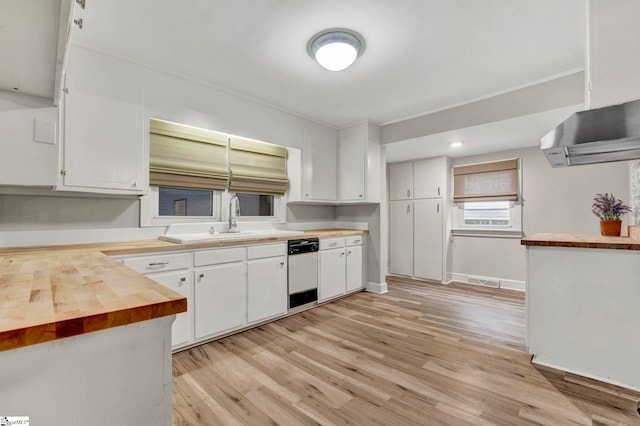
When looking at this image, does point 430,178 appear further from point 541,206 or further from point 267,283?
point 267,283

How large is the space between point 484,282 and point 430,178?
1.87 meters

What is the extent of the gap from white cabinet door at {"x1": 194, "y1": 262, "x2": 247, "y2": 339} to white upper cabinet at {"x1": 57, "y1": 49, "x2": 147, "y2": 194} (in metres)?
0.97

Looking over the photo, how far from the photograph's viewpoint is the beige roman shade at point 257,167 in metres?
3.29

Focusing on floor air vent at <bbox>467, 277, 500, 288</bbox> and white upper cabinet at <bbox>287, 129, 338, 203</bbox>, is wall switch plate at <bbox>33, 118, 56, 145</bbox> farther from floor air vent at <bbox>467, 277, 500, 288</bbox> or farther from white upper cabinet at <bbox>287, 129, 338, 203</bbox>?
floor air vent at <bbox>467, 277, 500, 288</bbox>

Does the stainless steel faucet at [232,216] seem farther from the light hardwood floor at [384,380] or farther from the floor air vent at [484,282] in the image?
the floor air vent at [484,282]

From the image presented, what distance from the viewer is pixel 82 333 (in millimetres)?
630

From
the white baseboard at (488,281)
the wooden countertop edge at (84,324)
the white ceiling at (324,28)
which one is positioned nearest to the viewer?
the wooden countertop edge at (84,324)

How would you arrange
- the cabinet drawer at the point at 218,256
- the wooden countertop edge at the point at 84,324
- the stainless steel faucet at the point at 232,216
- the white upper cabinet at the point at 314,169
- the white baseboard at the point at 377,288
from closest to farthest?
the wooden countertop edge at the point at 84,324
the cabinet drawer at the point at 218,256
the stainless steel faucet at the point at 232,216
the white upper cabinet at the point at 314,169
the white baseboard at the point at 377,288

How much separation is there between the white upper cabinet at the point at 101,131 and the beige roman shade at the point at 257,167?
967 millimetres

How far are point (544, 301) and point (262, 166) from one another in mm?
3018

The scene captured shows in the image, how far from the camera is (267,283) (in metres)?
2.96

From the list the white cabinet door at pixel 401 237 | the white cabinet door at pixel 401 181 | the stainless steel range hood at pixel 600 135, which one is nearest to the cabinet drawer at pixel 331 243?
the white cabinet door at pixel 401 237

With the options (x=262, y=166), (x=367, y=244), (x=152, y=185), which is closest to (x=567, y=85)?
(x=367, y=244)

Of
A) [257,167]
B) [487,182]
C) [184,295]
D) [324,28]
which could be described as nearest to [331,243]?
[257,167]
